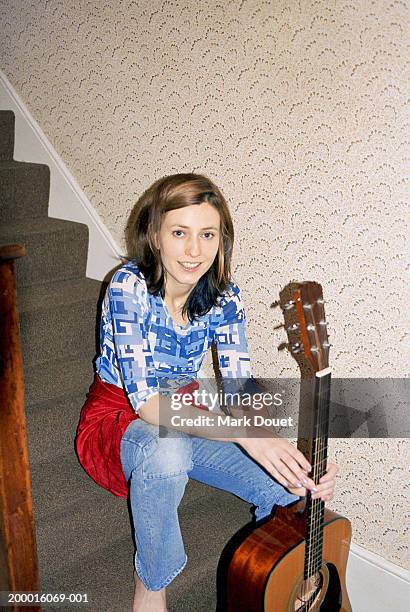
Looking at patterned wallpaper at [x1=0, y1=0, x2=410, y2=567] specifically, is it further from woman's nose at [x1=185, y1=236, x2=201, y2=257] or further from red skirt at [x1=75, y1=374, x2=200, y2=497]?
red skirt at [x1=75, y1=374, x2=200, y2=497]

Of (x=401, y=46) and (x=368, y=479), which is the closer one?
(x=401, y=46)

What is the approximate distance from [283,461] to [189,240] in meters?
0.57

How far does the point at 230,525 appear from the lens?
194 centimetres

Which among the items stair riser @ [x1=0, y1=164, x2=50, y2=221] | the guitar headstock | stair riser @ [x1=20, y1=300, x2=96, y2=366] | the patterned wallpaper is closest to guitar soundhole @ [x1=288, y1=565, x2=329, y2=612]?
the patterned wallpaper

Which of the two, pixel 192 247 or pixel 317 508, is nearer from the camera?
pixel 317 508

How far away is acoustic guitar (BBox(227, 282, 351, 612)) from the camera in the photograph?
55.7 inches

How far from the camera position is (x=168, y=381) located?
1.81m

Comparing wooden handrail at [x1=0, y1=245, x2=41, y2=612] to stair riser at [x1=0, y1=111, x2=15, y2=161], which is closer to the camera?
wooden handrail at [x1=0, y1=245, x2=41, y2=612]

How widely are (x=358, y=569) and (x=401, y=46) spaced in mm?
1467

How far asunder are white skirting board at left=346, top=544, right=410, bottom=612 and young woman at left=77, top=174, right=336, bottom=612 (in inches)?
20.2

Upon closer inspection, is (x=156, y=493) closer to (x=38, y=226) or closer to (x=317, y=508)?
(x=317, y=508)

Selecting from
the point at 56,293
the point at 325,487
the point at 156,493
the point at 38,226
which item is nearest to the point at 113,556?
the point at 156,493

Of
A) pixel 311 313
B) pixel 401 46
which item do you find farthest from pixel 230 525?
pixel 401 46

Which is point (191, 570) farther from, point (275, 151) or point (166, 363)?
point (275, 151)
